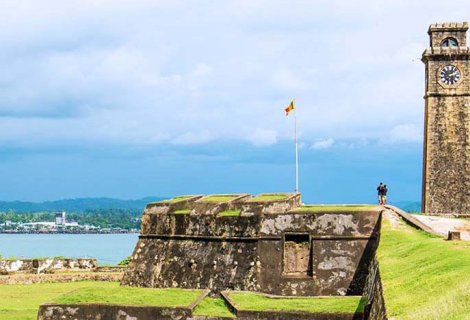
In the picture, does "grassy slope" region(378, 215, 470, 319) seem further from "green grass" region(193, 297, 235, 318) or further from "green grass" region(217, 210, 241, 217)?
"green grass" region(217, 210, 241, 217)

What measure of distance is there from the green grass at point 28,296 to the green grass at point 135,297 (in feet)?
1.97

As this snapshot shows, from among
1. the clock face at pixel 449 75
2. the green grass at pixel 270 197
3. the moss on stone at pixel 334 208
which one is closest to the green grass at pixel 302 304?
the moss on stone at pixel 334 208

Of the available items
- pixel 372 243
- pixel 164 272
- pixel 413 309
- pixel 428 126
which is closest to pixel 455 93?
pixel 428 126

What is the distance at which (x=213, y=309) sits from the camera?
1669 centimetres

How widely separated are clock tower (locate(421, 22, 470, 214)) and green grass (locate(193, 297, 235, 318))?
1551cm

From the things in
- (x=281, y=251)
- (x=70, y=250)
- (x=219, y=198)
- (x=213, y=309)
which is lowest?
(x=70, y=250)

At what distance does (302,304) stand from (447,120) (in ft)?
54.8

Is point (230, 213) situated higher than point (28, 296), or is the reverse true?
point (230, 213)

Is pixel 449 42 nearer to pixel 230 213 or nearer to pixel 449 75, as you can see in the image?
pixel 449 75

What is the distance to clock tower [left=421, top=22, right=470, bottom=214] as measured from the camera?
29984 mm

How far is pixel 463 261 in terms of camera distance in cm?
958

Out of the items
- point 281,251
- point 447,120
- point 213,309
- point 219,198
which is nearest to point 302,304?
point 213,309

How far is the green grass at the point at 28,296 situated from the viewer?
19273mm

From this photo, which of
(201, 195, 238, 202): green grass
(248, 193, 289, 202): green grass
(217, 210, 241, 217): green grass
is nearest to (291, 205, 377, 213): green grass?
(248, 193, 289, 202): green grass
